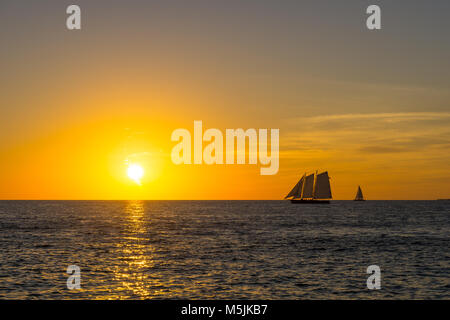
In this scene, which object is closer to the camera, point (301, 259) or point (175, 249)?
point (301, 259)

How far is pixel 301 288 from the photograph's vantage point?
30.2 meters

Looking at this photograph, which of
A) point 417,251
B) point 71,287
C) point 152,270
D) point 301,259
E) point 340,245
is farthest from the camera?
point 340,245

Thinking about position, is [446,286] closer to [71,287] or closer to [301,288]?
[301,288]

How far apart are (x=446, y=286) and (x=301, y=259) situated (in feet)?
48.3
